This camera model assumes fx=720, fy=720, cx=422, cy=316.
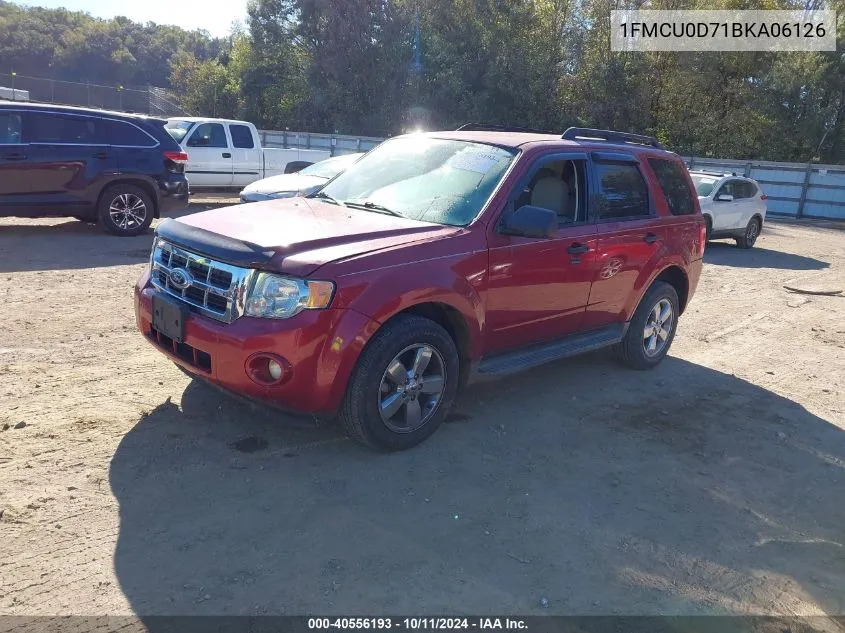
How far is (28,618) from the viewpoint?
2.69 meters

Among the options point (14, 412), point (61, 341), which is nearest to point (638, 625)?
point (14, 412)

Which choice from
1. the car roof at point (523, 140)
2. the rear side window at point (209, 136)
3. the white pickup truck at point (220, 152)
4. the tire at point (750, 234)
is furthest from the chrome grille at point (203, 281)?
the tire at point (750, 234)

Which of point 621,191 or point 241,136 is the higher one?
point 241,136

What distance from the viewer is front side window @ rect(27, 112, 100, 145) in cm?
987

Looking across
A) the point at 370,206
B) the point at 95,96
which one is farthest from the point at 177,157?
the point at 95,96

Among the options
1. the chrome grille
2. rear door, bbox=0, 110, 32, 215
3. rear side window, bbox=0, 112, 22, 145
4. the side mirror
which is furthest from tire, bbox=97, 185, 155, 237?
the side mirror

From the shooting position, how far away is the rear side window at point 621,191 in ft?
17.9

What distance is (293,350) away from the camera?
3699 millimetres

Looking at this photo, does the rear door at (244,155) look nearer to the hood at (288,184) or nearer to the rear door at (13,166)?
the hood at (288,184)

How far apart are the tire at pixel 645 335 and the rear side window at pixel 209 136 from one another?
1105cm

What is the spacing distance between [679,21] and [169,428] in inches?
1154

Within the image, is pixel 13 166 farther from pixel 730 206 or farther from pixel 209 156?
pixel 730 206

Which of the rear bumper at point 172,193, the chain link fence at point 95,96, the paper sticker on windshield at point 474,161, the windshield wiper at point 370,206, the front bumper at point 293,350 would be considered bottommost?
the front bumper at point 293,350

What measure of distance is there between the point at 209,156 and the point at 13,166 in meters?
5.35
